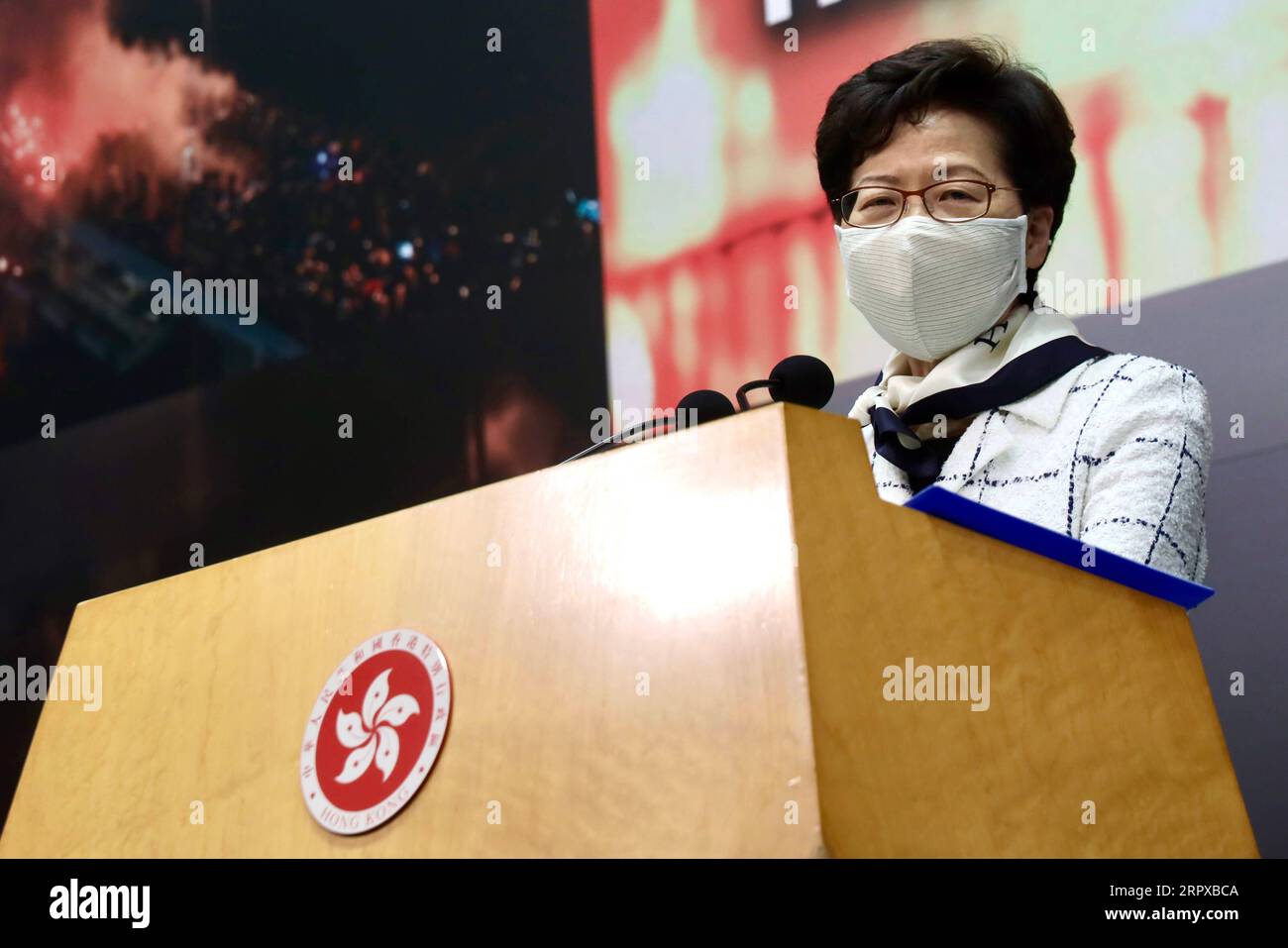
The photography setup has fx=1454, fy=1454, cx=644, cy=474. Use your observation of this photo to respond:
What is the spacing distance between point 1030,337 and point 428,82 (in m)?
2.02

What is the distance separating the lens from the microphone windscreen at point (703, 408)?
114 cm

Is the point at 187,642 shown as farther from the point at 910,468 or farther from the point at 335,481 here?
the point at 335,481

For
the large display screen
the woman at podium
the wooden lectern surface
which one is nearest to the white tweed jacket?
the woman at podium

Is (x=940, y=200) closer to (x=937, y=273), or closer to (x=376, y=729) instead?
(x=937, y=273)

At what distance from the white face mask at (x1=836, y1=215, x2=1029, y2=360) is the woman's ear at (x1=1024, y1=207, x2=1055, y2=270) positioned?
0.18 ft

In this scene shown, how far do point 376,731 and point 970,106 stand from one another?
1034mm

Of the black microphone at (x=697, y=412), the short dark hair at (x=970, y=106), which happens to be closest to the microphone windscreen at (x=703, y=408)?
the black microphone at (x=697, y=412)

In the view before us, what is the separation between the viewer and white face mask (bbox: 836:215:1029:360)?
61.2 inches

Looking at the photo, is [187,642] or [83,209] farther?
[83,209]

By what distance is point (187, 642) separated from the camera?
45.4 inches

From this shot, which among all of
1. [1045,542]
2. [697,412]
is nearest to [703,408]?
[697,412]

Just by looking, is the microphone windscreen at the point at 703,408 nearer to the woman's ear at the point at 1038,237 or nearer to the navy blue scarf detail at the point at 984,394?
the navy blue scarf detail at the point at 984,394

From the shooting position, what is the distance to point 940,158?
158 centimetres
